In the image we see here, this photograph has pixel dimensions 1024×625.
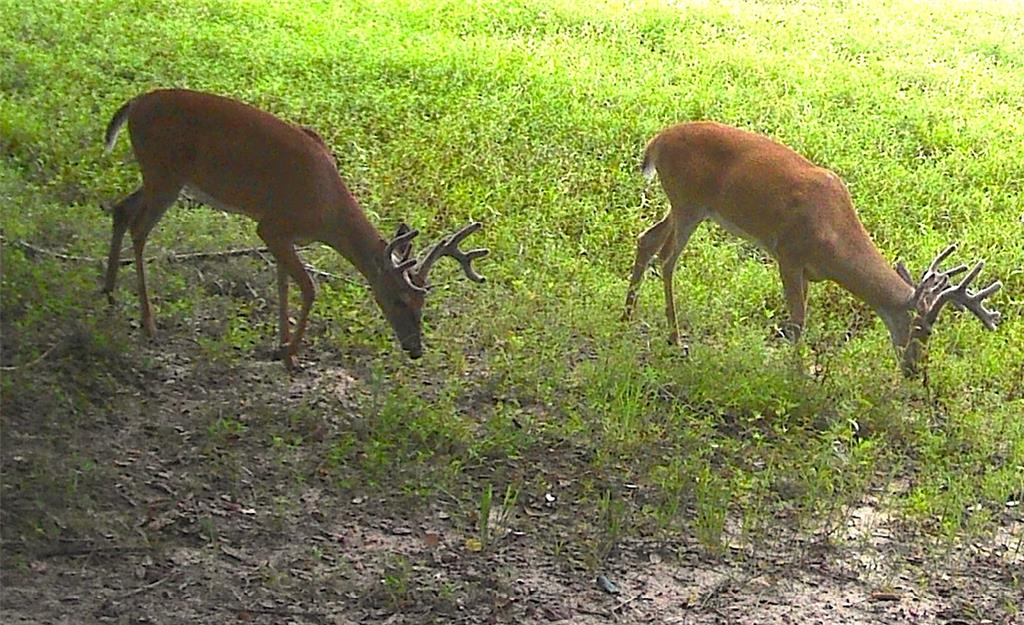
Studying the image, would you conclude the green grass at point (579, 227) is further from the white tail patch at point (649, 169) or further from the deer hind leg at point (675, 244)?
the white tail patch at point (649, 169)

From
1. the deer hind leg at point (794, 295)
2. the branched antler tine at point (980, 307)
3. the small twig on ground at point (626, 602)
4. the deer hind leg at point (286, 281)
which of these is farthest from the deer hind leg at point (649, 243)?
the small twig on ground at point (626, 602)

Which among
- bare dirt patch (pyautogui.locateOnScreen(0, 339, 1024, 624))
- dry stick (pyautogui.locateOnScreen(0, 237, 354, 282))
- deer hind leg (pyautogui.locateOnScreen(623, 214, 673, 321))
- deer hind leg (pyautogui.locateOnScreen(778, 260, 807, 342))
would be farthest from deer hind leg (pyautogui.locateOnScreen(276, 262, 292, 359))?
deer hind leg (pyautogui.locateOnScreen(778, 260, 807, 342))

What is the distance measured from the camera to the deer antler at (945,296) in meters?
6.73

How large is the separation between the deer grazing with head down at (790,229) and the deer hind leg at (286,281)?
5.63 feet

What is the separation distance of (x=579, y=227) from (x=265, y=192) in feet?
7.92

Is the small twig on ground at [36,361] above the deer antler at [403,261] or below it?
below

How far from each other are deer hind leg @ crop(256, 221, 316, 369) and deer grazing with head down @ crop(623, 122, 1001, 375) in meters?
1.72

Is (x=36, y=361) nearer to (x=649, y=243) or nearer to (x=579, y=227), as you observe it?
(x=649, y=243)

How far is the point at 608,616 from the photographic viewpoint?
4645 mm

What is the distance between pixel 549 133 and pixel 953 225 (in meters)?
2.66

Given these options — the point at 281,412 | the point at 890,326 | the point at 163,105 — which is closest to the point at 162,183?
the point at 163,105

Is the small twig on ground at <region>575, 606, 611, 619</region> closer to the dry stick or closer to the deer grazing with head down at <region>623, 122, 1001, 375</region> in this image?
the deer grazing with head down at <region>623, 122, 1001, 375</region>

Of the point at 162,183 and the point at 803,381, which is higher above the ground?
the point at 162,183

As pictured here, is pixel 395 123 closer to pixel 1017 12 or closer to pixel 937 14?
pixel 937 14
